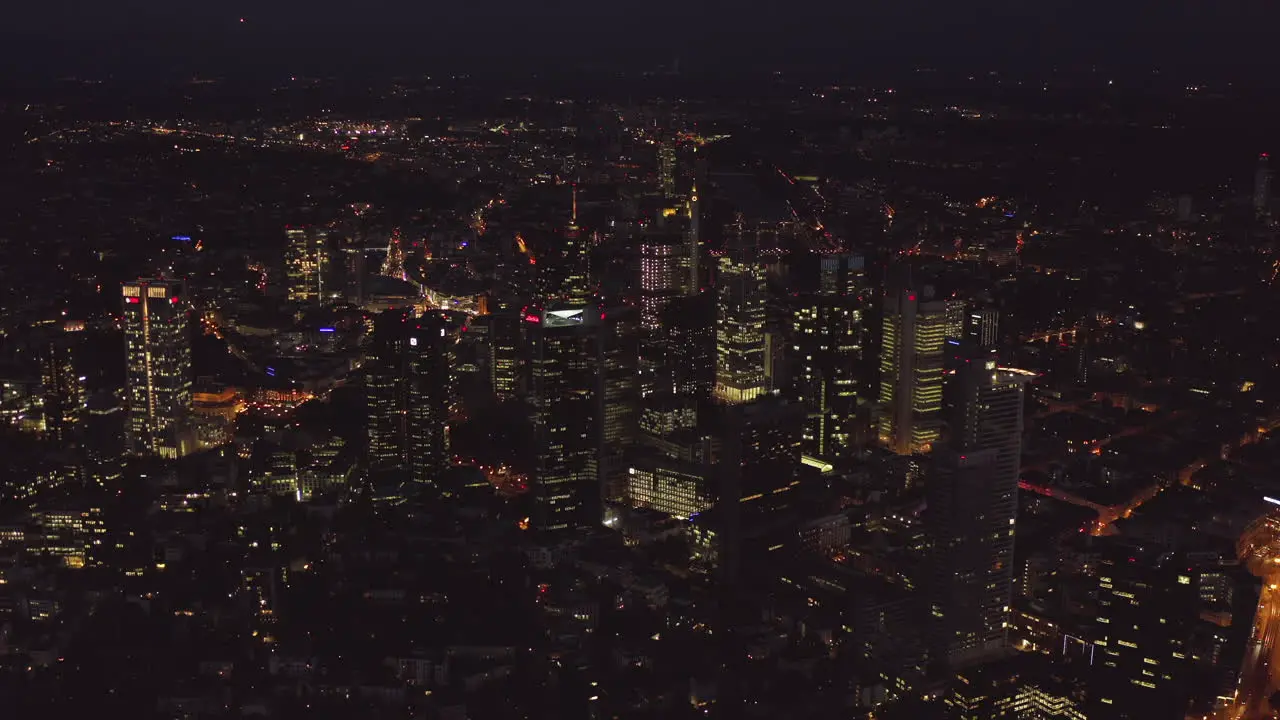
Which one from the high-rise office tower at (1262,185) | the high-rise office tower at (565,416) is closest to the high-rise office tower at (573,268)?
the high-rise office tower at (565,416)

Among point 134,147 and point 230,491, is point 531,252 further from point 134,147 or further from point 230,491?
point 230,491

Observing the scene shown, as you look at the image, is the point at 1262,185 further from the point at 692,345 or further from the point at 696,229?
the point at 692,345

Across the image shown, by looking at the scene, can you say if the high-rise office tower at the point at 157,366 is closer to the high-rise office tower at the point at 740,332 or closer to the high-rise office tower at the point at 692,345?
the high-rise office tower at the point at 692,345

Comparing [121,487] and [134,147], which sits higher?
[134,147]

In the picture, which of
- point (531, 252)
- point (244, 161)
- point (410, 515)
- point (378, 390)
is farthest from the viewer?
point (244, 161)

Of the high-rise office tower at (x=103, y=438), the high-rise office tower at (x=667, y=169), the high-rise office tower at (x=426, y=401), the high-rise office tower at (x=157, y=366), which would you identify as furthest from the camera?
the high-rise office tower at (x=667, y=169)

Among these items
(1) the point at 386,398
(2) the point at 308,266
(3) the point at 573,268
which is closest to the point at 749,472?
(1) the point at 386,398

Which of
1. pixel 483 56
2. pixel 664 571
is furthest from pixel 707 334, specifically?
pixel 483 56
